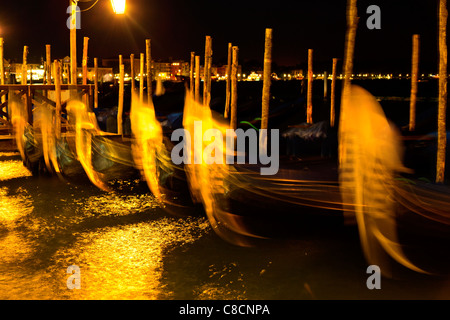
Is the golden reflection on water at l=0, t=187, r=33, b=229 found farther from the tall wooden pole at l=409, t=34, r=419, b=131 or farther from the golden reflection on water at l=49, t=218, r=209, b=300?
the tall wooden pole at l=409, t=34, r=419, b=131

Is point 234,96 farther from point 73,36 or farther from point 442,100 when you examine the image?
point 442,100

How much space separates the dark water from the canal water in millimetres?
13

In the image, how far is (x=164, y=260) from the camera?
644 centimetres

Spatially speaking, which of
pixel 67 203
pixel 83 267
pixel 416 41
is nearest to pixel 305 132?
pixel 416 41

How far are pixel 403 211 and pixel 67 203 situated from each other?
6.04 m

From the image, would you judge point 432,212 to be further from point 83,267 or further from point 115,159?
point 115,159

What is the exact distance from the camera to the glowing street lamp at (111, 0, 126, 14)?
8.23 meters

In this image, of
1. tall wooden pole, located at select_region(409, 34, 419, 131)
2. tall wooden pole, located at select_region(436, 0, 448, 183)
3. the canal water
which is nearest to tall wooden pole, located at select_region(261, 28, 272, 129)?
the canal water

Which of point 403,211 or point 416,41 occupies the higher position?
point 416,41

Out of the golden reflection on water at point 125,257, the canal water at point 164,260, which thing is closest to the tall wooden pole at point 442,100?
the canal water at point 164,260

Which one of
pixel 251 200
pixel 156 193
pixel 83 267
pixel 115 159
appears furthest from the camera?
pixel 115 159

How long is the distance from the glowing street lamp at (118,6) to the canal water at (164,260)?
3.46 m

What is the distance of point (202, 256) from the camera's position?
21.8 feet

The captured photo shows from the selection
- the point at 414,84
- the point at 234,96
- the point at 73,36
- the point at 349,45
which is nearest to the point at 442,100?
the point at 349,45
